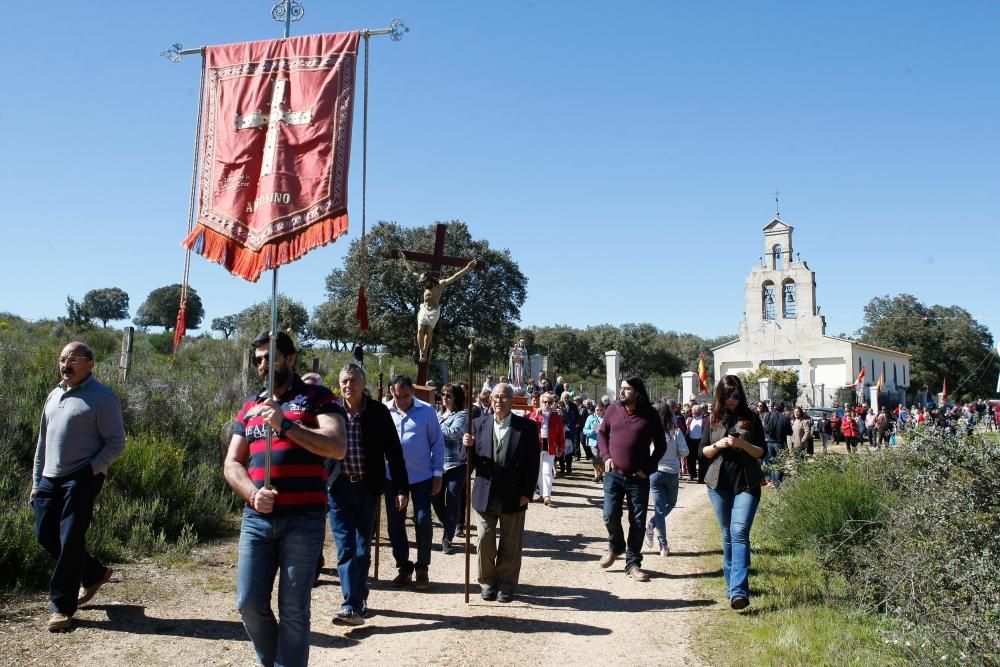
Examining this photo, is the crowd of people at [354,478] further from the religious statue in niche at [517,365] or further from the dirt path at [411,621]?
the religious statue in niche at [517,365]

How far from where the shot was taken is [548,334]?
244 feet

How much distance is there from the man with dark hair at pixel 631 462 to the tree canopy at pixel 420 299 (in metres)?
33.1

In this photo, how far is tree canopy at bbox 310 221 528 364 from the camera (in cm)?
4281

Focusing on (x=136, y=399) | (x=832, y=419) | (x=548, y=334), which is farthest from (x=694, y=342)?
(x=136, y=399)

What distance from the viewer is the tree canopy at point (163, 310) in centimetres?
4338

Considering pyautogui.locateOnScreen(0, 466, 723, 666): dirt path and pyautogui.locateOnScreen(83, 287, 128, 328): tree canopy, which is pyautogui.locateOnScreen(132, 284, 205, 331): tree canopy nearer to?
pyautogui.locateOnScreen(83, 287, 128, 328): tree canopy

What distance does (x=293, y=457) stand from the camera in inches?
158

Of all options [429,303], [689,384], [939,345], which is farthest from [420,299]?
[939,345]

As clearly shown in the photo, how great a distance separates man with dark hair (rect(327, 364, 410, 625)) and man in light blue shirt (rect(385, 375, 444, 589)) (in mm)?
442

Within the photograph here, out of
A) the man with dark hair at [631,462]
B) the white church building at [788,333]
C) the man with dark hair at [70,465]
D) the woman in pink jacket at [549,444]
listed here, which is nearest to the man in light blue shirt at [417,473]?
the man with dark hair at [631,462]

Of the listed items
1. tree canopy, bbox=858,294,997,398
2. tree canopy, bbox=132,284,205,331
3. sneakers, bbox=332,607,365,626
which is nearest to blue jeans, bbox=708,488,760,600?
sneakers, bbox=332,607,365,626

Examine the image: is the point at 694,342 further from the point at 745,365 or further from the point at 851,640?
the point at 851,640

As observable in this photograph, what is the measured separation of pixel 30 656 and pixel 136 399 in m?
6.27

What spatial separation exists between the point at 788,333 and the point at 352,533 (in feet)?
194
